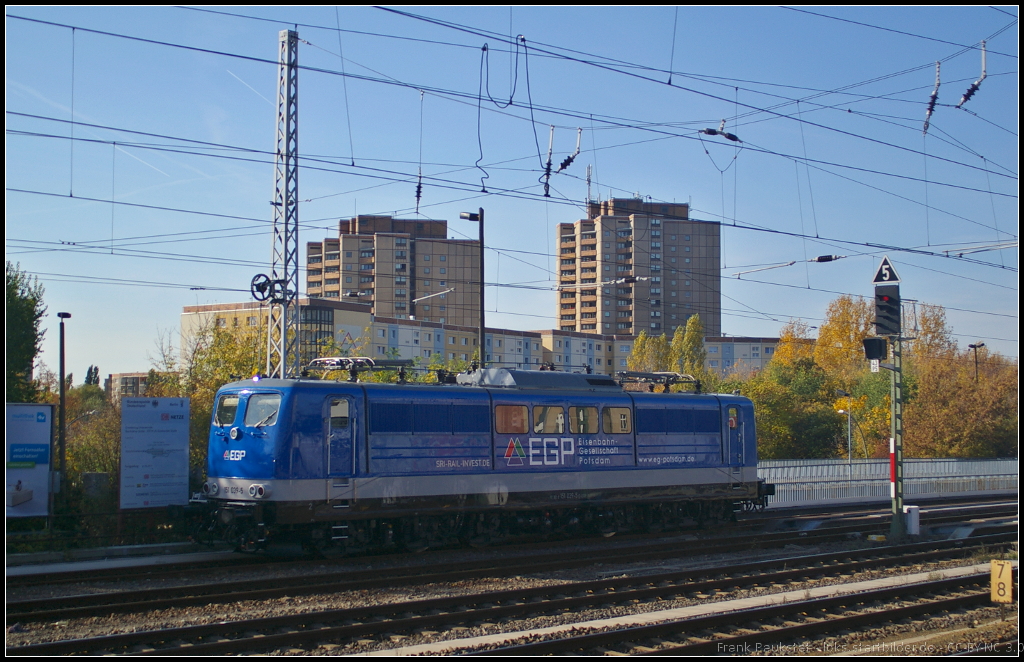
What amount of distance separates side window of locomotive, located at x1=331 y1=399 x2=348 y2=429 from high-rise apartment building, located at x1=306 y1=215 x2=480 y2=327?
306 feet

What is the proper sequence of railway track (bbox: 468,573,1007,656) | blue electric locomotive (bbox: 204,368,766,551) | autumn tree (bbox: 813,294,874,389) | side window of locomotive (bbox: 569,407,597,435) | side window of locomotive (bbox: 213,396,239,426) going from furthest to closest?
autumn tree (bbox: 813,294,874,389), side window of locomotive (bbox: 569,407,597,435), side window of locomotive (bbox: 213,396,239,426), blue electric locomotive (bbox: 204,368,766,551), railway track (bbox: 468,573,1007,656)

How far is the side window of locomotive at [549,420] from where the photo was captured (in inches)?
763

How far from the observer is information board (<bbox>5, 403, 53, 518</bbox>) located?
16.7 meters

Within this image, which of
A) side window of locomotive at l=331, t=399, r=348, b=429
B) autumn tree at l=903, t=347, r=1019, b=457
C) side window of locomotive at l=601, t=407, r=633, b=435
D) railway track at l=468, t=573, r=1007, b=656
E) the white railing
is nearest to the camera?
railway track at l=468, t=573, r=1007, b=656

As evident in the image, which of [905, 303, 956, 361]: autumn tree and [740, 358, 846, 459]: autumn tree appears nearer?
[740, 358, 846, 459]: autumn tree

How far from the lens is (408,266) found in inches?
4564

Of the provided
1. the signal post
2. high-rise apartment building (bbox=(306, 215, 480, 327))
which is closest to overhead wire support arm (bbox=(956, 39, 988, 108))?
the signal post

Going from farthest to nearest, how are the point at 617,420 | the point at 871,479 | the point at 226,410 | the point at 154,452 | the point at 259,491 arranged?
the point at 871,479 < the point at 617,420 < the point at 154,452 < the point at 226,410 < the point at 259,491

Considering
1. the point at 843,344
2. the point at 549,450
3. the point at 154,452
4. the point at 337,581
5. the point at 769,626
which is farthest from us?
the point at 843,344

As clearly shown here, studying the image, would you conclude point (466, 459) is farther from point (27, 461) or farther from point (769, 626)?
point (27, 461)

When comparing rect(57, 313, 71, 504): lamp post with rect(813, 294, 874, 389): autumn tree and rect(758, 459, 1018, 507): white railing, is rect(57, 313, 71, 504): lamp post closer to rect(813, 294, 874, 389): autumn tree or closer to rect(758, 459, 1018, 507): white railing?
rect(758, 459, 1018, 507): white railing

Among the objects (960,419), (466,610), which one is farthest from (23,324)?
(960,419)

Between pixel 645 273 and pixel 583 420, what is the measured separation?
103529 mm

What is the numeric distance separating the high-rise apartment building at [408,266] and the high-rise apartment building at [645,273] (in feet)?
52.5
